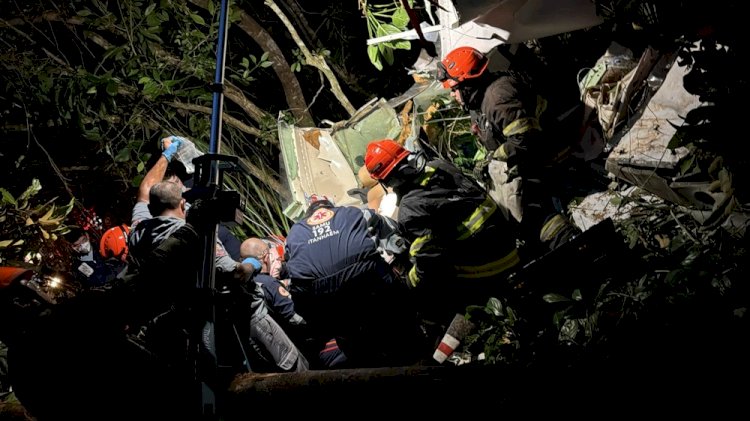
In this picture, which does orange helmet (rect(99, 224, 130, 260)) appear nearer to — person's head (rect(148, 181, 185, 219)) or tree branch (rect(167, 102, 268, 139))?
person's head (rect(148, 181, 185, 219))

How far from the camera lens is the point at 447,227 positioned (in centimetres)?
435

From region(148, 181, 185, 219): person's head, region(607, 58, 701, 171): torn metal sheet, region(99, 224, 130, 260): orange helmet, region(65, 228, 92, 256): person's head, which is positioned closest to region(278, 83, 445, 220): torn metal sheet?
region(99, 224, 130, 260): orange helmet

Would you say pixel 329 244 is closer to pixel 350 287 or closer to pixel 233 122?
pixel 350 287

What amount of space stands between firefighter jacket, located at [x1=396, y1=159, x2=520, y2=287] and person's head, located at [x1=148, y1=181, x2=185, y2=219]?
6.37 ft

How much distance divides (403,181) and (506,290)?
1313 millimetres

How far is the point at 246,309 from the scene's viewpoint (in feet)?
15.2

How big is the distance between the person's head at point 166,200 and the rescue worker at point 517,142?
2.84 meters

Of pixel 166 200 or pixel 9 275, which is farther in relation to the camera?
pixel 166 200

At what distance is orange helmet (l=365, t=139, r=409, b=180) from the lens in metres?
4.60

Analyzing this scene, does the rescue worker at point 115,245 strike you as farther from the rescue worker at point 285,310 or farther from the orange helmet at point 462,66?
the orange helmet at point 462,66

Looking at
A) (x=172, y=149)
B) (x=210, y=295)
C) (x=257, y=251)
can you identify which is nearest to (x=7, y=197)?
(x=172, y=149)

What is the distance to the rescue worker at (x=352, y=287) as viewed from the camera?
459 centimetres

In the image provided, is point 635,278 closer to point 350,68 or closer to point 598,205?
point 598,205

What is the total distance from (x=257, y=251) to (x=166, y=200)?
4.32 ft
